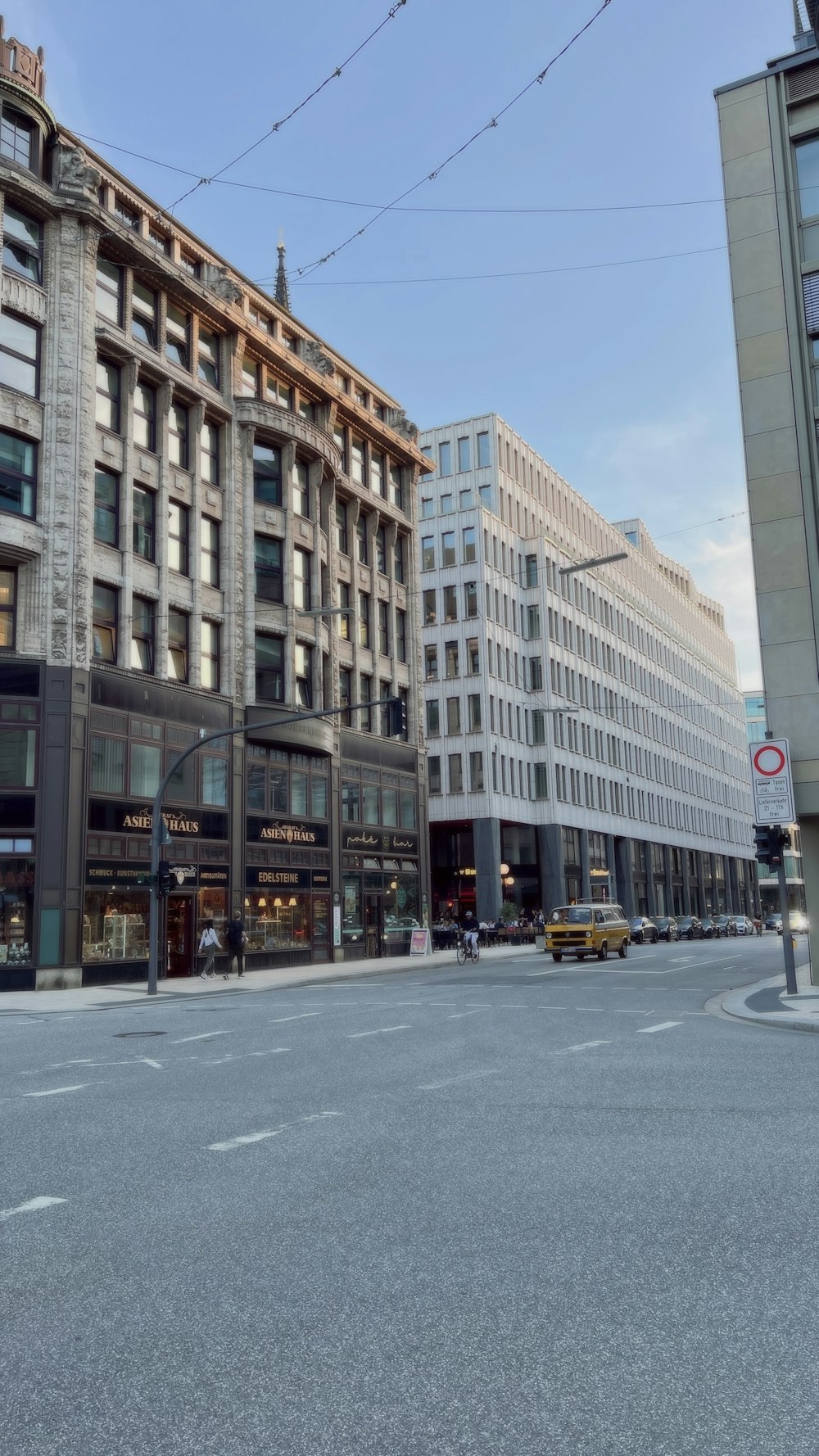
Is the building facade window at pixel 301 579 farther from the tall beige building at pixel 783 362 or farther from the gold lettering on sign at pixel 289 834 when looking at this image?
the tall beige building at pixel 783 362

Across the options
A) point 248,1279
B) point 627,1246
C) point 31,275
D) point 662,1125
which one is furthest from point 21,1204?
point 31,275

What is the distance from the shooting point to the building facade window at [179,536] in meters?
36.2

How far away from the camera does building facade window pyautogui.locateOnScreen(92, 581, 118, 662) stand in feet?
106

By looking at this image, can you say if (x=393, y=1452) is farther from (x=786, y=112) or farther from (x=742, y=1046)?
(x=786, y=112)

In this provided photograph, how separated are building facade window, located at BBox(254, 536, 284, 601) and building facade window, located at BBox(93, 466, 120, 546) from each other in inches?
263

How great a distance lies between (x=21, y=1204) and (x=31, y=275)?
30.6 meters

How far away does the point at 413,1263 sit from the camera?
17.2 ft

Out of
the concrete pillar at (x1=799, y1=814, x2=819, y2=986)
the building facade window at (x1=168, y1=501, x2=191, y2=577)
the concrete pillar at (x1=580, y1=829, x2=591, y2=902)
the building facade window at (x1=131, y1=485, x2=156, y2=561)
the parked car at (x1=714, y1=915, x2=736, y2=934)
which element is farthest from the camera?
the parked car at (x1=714, y1=915, x2=736, y2=934)

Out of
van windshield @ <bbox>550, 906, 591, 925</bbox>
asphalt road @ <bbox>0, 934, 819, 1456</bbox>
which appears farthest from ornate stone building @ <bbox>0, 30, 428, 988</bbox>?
asphalt road @ <bbox>0, 934, 819, 1456</bbox>

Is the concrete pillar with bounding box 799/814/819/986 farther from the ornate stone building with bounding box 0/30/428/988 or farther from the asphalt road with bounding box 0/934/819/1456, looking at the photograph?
the asphalt road with bounding box 0/934/819/1456

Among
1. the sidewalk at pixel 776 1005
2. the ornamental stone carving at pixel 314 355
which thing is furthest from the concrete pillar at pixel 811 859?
the ornamental stone carving at pixel 314 355

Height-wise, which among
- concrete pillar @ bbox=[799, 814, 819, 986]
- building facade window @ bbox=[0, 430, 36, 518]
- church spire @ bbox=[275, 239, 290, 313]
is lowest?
concrete pillar @ bbox=[799, 814, 819, 986]

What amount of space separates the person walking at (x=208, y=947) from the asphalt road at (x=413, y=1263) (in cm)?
2084

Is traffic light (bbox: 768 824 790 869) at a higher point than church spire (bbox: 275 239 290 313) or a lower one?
lower
